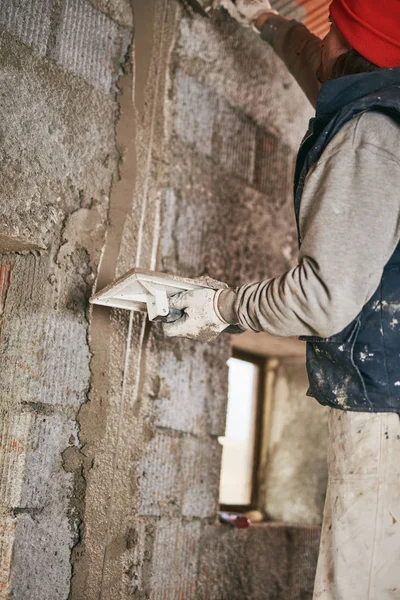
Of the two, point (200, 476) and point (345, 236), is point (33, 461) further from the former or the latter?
point (345, 236)

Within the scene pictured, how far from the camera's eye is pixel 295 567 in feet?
7.68

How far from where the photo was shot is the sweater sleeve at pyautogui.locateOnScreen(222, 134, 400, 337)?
4.01 feet

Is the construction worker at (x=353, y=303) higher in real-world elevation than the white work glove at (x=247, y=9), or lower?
lower

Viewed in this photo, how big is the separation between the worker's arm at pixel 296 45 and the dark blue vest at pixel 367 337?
2.83ft

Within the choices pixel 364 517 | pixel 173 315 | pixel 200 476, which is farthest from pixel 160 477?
pixel 364 517

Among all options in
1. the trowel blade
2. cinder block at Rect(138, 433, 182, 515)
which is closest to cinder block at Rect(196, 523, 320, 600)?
cinder block at Rect(138, 433, 182, 515)

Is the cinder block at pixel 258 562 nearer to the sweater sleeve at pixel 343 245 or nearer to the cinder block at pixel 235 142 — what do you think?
the sweater sleeve at pixel 343 245

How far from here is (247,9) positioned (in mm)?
2283

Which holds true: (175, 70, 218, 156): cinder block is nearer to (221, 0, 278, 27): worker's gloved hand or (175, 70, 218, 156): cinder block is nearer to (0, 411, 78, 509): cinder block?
(221, 0, 278, 27): worker's gloved hand

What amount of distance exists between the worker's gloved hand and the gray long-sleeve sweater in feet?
3.97

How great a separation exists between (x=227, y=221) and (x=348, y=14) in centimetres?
90

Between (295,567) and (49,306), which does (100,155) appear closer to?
(49,306)

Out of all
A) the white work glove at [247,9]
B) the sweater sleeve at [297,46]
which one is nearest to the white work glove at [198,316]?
the sweater sleeve at [297,46]

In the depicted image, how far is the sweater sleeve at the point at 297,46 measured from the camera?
2199mm
